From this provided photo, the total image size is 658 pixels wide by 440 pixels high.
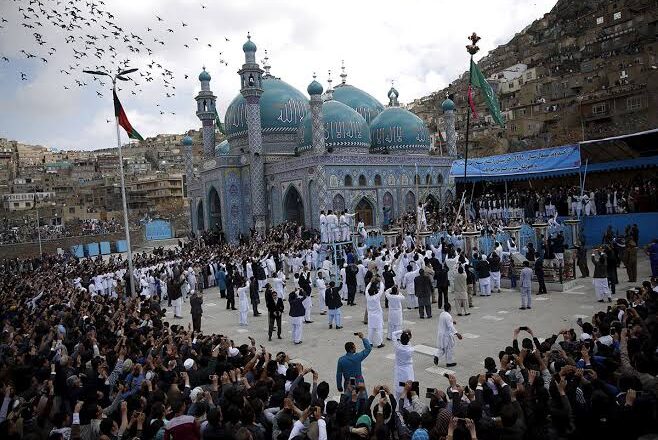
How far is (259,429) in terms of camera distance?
4977 millimetres

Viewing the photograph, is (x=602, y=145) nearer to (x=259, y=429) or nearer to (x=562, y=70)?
(x=259, y=429)

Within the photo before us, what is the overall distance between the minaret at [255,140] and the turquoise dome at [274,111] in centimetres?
231

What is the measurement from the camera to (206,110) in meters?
40.2

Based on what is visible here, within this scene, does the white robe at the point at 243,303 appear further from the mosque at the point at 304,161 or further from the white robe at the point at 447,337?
the mosque at the point at 304,161

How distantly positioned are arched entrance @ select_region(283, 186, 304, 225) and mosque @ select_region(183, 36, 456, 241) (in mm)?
71

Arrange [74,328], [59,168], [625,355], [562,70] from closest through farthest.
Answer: [625,355], [74,328], [562,70], [59,168]

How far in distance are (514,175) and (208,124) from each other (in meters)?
24.0

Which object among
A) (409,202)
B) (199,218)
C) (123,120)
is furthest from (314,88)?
(199,218)

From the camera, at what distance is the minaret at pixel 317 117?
30.5 metres

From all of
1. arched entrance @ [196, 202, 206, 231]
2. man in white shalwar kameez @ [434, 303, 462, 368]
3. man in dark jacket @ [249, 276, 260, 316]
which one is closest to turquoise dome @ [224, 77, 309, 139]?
arched entrance @ [196, 202, 206, 231]

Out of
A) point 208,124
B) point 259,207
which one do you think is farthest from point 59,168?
point 259,207

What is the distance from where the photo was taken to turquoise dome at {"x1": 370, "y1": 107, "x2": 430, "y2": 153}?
119 ft

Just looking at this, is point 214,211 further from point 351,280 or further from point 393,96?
point 351,280

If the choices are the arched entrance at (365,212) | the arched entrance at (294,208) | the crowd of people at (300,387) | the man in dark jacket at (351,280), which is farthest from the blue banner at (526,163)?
the crowd of people at (300,387)
